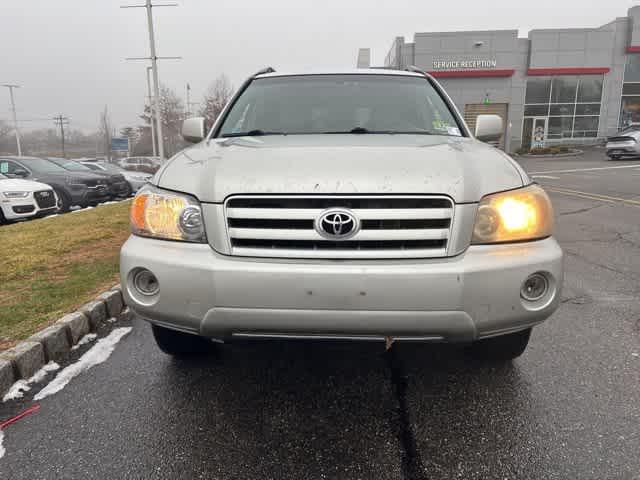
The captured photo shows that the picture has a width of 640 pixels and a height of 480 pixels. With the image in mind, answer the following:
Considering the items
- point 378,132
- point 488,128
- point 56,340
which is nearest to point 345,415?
point 378,132

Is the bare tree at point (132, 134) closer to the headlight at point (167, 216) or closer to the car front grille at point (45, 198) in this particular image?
the car front grille at point (45, 198)

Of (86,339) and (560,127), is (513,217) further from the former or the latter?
(560,127)

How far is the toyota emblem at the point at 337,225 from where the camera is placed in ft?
6.09

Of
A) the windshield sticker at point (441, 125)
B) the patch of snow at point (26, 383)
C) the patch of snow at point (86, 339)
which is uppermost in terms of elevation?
the windshield sticker at point (441, 125)

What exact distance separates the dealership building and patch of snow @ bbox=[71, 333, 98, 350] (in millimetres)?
32010

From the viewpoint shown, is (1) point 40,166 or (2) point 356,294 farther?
(1) point 40,166

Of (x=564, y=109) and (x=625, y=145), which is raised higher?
(x=564, y=109)

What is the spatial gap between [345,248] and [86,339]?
2.26m

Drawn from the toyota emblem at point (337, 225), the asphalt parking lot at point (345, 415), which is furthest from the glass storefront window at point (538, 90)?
the toyota emblem at point (337, 225)

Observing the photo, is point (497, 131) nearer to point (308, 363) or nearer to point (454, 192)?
point (454, 192)

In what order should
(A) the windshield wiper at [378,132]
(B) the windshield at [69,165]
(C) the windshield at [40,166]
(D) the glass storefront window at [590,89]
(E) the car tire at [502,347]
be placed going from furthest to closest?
(D) the glass storefront window at [590,89] → (B) the windshield at [69,165] → (C) the windshield at [40,166] → (A) the windshield wiper at [378,132] → (E) the car tire at [502,347]

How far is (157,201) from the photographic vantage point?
211 centimetres

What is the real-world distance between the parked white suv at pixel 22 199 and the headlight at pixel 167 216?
26.4ft

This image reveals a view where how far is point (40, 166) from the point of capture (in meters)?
11.0
